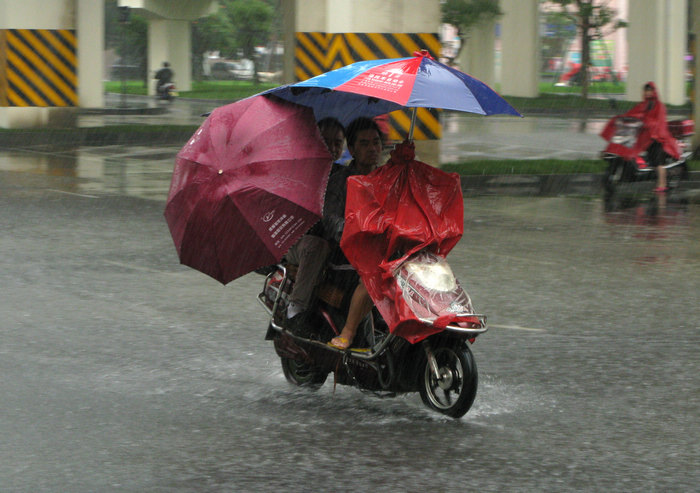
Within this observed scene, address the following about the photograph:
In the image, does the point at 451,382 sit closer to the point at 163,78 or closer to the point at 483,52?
the point at 163,78

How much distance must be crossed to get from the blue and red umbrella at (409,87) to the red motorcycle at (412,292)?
0.44 meters

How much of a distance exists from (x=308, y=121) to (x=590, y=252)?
575 cm

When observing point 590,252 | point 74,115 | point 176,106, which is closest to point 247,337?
point 590,252

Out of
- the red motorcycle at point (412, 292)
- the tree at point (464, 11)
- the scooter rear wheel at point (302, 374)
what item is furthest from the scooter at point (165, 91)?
the red motorcycle at point (412, 292)

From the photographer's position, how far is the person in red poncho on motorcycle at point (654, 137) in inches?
634

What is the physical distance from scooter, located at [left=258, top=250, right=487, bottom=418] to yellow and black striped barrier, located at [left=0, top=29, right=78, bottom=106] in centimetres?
2087

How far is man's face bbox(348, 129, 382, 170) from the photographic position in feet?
19.7

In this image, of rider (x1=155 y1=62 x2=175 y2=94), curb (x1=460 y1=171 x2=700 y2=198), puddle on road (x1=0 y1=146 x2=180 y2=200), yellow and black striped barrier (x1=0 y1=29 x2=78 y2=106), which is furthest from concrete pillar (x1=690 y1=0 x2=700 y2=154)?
rider (x1=155 y1=62 x2=175 y2=94)

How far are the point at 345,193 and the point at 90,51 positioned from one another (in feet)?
84.7

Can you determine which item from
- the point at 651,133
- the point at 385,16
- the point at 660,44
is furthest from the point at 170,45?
the point at 651,133

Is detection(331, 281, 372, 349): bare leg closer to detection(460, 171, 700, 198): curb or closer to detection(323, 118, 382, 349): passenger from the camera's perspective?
detection(323, 118, 382, 349): passenger

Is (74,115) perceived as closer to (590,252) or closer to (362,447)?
(590,252)

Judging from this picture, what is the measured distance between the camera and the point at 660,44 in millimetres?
42375

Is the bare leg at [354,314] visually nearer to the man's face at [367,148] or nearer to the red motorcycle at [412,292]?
the red motorcycle at [412,292]
